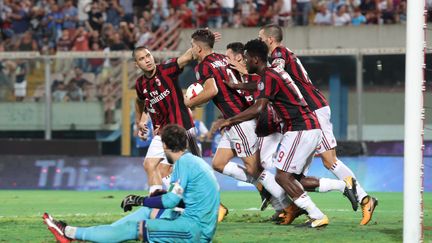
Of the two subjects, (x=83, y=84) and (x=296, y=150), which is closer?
(x=296, y=150)

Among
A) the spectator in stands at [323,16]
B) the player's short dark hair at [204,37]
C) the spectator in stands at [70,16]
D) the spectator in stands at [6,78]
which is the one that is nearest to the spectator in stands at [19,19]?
the spectator in stands at [70,16]

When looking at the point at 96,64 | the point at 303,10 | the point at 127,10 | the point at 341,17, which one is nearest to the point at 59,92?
the point at 96,64

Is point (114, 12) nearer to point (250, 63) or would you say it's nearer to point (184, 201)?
point (250, 63)

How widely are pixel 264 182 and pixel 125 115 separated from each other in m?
11.7

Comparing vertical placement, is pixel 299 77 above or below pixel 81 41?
above

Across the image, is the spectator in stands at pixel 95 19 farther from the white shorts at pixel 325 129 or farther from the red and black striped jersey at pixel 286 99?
the red and black striped jersey at pixel 286 99

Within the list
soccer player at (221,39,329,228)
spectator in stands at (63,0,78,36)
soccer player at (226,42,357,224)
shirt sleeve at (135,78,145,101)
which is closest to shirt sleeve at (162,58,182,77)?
shirt sleeve at (135,78,145,101)

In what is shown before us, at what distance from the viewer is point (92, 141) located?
23.3 m

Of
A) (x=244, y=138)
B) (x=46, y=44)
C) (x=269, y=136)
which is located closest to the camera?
(x=244, y=138)

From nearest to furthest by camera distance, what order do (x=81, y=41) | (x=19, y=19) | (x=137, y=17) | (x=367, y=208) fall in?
(x=367, y=208) < (x=81, y=41) < (x=137, y=17) < (x=19, y=19)

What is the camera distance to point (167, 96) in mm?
13359

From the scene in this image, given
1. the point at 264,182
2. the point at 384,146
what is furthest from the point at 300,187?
the point at 384,146

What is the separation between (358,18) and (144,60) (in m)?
14.9

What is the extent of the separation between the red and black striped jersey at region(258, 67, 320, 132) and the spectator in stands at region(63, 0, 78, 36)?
18485 millimetres
